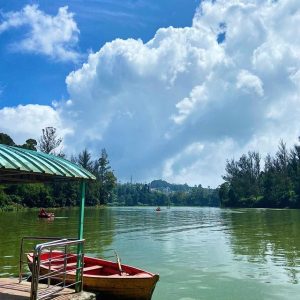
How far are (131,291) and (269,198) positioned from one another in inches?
3969

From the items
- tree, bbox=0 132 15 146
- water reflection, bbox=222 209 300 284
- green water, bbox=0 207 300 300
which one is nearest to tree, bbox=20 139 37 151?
tree, bbox=0 132 15 146

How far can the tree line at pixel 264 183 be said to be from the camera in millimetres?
103875

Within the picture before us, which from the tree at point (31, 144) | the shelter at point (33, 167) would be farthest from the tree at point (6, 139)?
the shelter at point (33, 167)

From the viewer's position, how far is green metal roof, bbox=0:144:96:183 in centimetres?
912

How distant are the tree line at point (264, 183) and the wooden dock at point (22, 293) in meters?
93.2

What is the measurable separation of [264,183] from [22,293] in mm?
109110

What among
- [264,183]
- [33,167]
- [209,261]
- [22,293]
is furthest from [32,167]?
[264,183]

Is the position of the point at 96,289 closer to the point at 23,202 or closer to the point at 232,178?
the point at 23,202

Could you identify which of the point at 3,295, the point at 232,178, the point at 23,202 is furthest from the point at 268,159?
the point at 3,295

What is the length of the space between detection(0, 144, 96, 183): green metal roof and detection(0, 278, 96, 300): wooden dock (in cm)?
272

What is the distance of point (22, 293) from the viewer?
977cm

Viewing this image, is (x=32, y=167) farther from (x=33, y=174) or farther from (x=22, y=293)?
(x=22, y=293)

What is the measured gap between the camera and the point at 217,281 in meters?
15.6

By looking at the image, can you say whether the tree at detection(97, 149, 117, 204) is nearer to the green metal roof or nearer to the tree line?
the tree line
